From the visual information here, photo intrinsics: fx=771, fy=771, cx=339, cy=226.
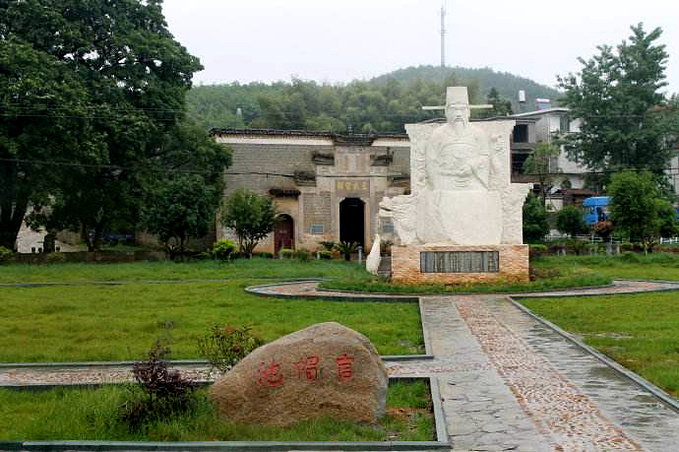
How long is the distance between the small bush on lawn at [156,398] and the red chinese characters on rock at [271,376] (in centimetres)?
62

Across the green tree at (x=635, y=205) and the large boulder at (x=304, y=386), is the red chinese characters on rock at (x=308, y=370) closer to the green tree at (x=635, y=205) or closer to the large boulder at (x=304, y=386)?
the large boulder at (x=304, y=386)

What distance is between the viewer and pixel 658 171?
1457 inches

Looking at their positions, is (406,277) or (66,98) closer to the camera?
(406,277)

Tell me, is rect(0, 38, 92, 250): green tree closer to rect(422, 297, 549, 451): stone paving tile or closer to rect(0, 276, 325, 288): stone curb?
rect(0, 276, 325, 288): stone curb

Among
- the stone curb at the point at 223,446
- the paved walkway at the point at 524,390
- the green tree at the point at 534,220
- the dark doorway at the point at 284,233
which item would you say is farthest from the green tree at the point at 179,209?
the stone curb at the point at 223,446

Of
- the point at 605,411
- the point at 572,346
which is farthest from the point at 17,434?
the point at 572,346

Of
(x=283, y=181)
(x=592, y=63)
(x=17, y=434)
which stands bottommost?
(x=17, y=434)

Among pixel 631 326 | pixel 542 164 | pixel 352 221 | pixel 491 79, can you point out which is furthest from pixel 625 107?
pixel 491 79

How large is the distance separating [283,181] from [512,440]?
31.8 meters

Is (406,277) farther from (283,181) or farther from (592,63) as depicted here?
(592,63)

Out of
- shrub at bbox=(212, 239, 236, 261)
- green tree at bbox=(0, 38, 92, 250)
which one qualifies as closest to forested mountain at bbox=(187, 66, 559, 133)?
shrub at bbox=(212, 239, 236, 261)

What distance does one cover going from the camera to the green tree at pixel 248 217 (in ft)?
103

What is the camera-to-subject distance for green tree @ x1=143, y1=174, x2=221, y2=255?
29.1 m

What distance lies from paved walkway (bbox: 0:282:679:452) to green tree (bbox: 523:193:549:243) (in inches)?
825
